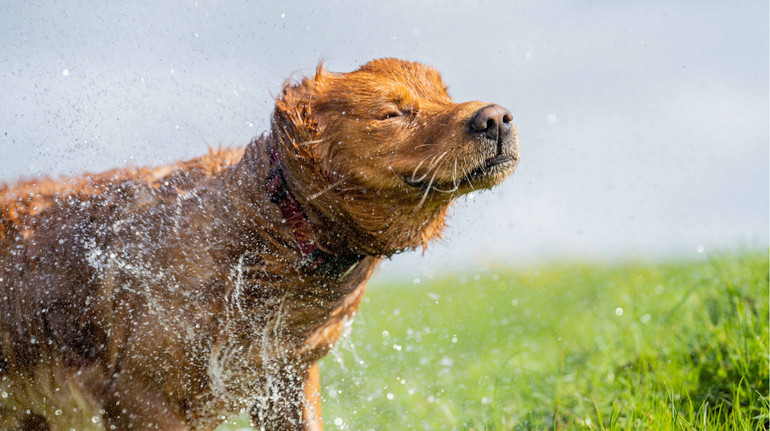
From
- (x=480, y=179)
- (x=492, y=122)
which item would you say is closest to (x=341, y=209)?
(x=480, y=179)

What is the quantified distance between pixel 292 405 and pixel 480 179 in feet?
5.12

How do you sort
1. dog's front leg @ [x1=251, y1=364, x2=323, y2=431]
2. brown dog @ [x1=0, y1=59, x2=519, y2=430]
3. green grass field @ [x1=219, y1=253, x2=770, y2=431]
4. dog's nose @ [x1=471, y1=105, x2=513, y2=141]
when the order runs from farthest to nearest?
green grass field @ [x1=219, y1=253, x2=770, y2=431]
dog's front leg @ [x1=251, y1=364, x2=323, y2=431]
brown dog @ [x1=0, y1=59, x2=519, y2=430]
dog's nose @ [x1=471, y1=105, x2=513, y2=141]

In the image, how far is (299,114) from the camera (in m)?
3.10

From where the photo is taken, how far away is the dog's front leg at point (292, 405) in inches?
139

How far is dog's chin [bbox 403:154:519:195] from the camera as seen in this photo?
9.67ft

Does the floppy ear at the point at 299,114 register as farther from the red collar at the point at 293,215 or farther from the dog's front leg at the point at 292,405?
the dog's front leg at the point at 292,405

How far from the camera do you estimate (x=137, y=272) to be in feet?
10.2

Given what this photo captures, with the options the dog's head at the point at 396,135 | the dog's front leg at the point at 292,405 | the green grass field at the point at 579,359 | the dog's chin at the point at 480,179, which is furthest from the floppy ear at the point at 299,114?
the green grass field at the point at 579,359

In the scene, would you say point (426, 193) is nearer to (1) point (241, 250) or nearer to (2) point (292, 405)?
(1) point (241, 250)

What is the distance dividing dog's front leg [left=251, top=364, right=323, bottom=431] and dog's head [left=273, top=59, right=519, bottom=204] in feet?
3.59

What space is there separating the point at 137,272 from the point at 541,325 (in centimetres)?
504

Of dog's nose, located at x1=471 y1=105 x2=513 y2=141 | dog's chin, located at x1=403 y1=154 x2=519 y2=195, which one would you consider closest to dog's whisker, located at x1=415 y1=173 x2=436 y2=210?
dog's chin, located at x1=403 y1=154 x2=519 y2=195

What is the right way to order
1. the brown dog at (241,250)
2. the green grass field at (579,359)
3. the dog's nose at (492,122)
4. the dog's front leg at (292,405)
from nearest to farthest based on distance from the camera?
the dog's nose at (492,122) → the brown dog at (241,250) → the dog's front leg at (292,405) → the green grass field at (579,359)

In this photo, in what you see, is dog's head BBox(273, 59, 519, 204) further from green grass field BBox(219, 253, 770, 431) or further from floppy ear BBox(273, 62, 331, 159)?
green grass field BBox(219, 253, 770, 431)
